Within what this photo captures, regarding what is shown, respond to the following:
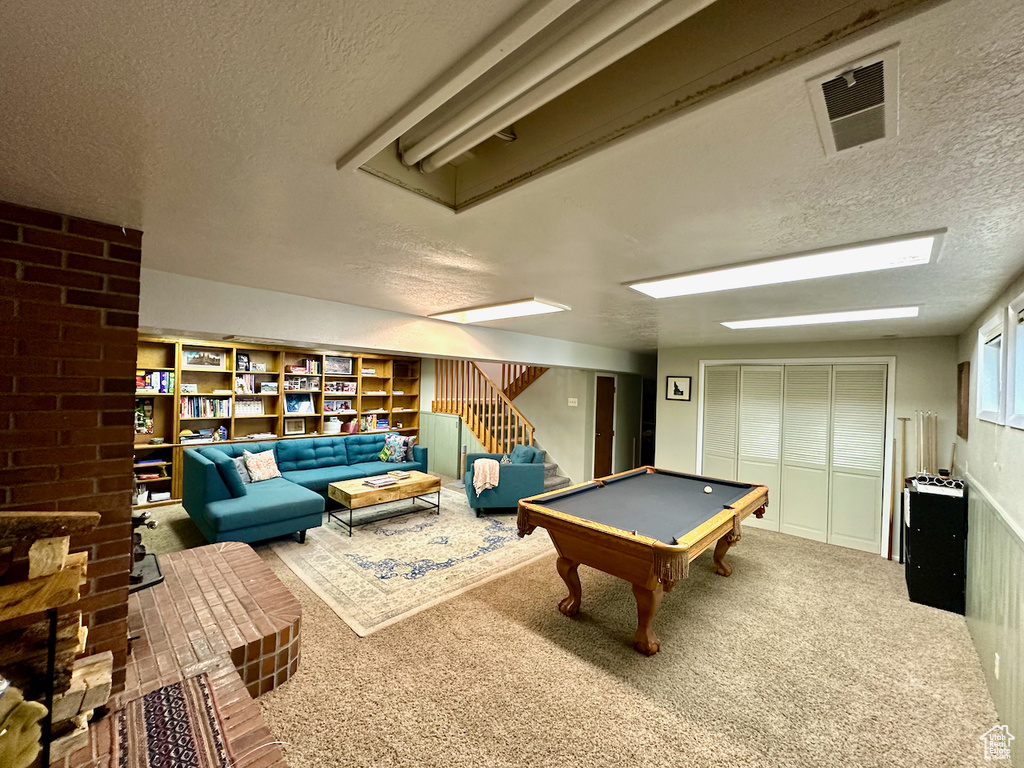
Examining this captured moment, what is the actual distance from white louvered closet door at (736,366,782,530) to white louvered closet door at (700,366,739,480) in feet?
0.26

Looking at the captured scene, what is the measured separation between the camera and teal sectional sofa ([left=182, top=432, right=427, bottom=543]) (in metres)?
3.81

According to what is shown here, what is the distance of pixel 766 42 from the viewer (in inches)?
27.3

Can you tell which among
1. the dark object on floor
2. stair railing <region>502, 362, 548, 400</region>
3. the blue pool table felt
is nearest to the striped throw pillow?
the dark object on floor

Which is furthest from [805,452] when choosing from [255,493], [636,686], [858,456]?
[255,493]

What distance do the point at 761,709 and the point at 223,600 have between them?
3067mm

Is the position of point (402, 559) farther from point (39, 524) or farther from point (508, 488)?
point (39, 524)

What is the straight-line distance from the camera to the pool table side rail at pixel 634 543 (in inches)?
92.9

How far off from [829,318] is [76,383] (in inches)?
171

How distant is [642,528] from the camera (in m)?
Result: 2.78

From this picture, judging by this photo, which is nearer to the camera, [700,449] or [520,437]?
[700,449]

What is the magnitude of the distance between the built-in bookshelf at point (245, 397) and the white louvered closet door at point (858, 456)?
6.16 meters

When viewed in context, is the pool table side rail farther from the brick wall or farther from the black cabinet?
the brick wall

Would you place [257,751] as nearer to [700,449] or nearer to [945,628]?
[945,628]

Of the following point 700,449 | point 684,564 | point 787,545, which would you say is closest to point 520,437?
point 700,449
